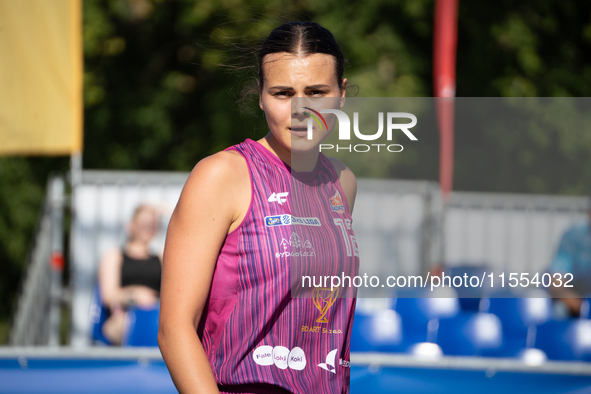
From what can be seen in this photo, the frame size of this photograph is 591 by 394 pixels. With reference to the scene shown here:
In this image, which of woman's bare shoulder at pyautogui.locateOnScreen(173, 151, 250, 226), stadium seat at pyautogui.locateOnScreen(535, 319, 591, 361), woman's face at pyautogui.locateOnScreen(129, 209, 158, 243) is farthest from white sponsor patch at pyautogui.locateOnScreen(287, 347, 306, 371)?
woman's face at pyautogui.locateOnScreen(129, 209, 158, 243)

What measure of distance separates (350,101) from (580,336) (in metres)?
3.10

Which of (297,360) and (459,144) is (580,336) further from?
(297,360)

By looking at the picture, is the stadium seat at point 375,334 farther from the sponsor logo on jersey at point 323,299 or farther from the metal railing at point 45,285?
the metal railing at point 45,285

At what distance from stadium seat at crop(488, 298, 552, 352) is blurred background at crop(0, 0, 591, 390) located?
5065 millimetres

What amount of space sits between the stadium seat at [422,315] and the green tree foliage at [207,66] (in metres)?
5.07

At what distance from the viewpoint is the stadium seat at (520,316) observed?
4129 mm

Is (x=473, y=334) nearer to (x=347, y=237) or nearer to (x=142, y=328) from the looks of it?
(x=142, y=328)

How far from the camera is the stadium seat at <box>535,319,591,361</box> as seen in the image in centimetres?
390

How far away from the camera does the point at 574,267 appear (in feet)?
10.2

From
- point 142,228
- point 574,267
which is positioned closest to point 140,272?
point 142,228

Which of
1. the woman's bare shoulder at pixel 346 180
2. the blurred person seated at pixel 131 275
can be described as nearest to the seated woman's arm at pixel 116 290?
the blurred person seated at pixel 131 275

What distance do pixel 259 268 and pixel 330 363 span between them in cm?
26

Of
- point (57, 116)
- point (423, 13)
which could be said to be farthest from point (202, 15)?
point (57, 116)

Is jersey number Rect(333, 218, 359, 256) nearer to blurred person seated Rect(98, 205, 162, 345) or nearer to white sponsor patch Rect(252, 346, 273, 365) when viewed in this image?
white sponsor patch Rect(252, 346, 273, 365)
